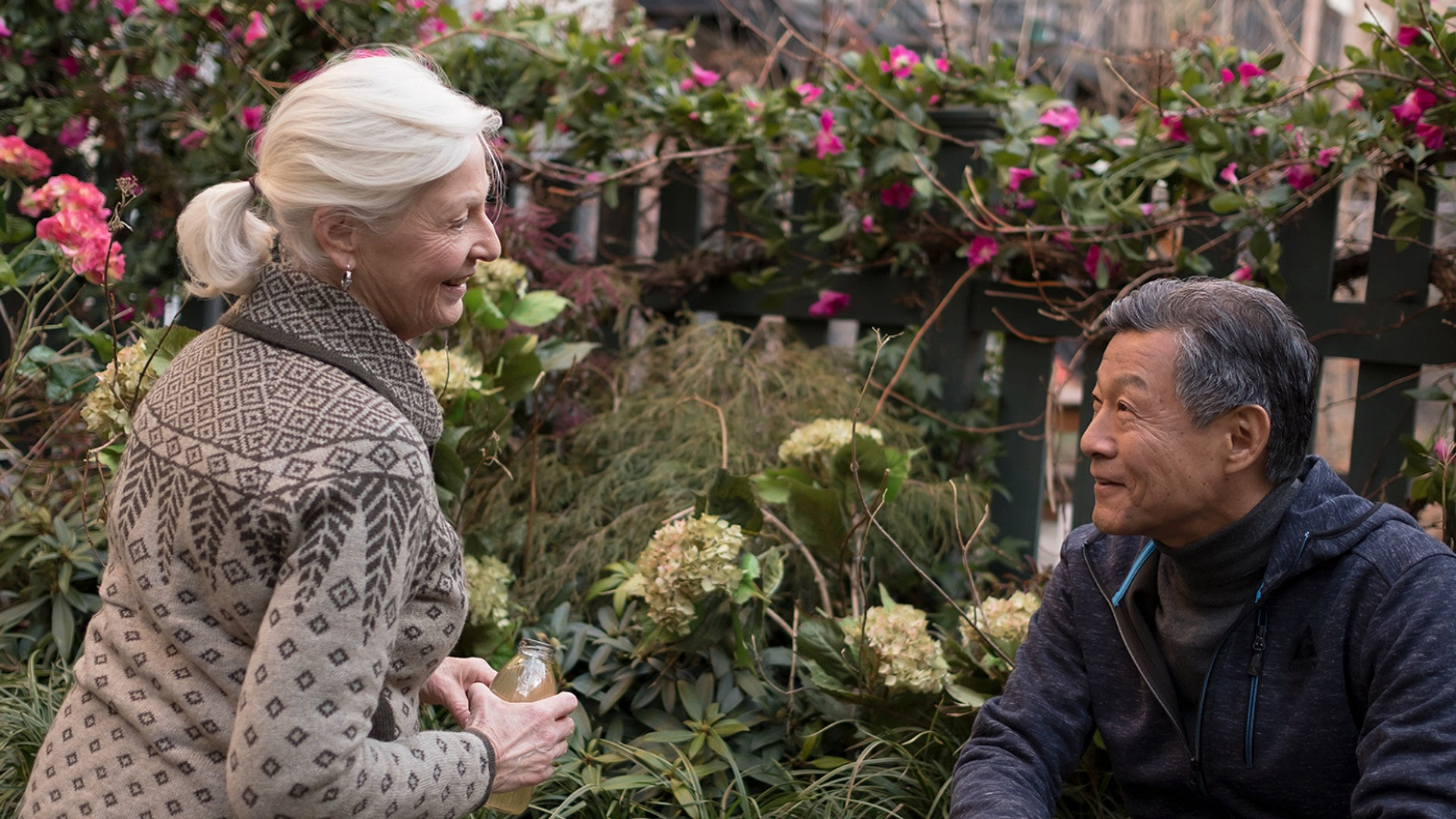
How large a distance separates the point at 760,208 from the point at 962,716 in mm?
1765

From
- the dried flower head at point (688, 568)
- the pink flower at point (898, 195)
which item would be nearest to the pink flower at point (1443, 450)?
the dried flower head at point (688, 568)

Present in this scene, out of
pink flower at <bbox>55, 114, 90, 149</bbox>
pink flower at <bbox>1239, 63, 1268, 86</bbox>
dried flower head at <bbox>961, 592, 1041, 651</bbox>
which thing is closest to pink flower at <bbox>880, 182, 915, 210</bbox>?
pink flower at <bbox>1239, 63, 1268, 86</bbox>

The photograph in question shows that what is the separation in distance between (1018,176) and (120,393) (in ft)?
6.75

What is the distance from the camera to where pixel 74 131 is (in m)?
3.97

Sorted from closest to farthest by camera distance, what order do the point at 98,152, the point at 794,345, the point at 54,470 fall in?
the point at 54,470, the point at 794,345, the point at 98,152

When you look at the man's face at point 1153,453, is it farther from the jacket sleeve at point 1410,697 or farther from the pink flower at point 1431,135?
the pink flower at point 1431,135

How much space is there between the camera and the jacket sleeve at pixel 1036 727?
5.60ft

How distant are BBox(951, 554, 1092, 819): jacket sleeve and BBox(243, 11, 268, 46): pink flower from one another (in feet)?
9.40

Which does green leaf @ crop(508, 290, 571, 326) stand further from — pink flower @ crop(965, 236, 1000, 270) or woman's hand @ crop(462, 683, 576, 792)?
woman's hand @ crop(462, 683, 576, 792)

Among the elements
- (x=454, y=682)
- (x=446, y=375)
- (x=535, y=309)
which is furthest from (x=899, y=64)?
(x=454, y=682)

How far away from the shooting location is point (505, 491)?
3053 millimetres

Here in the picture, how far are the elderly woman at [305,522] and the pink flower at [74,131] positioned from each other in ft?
9.74

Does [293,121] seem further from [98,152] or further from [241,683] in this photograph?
[98,152]

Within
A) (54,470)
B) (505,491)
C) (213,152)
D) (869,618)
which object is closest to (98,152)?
(213,152)
